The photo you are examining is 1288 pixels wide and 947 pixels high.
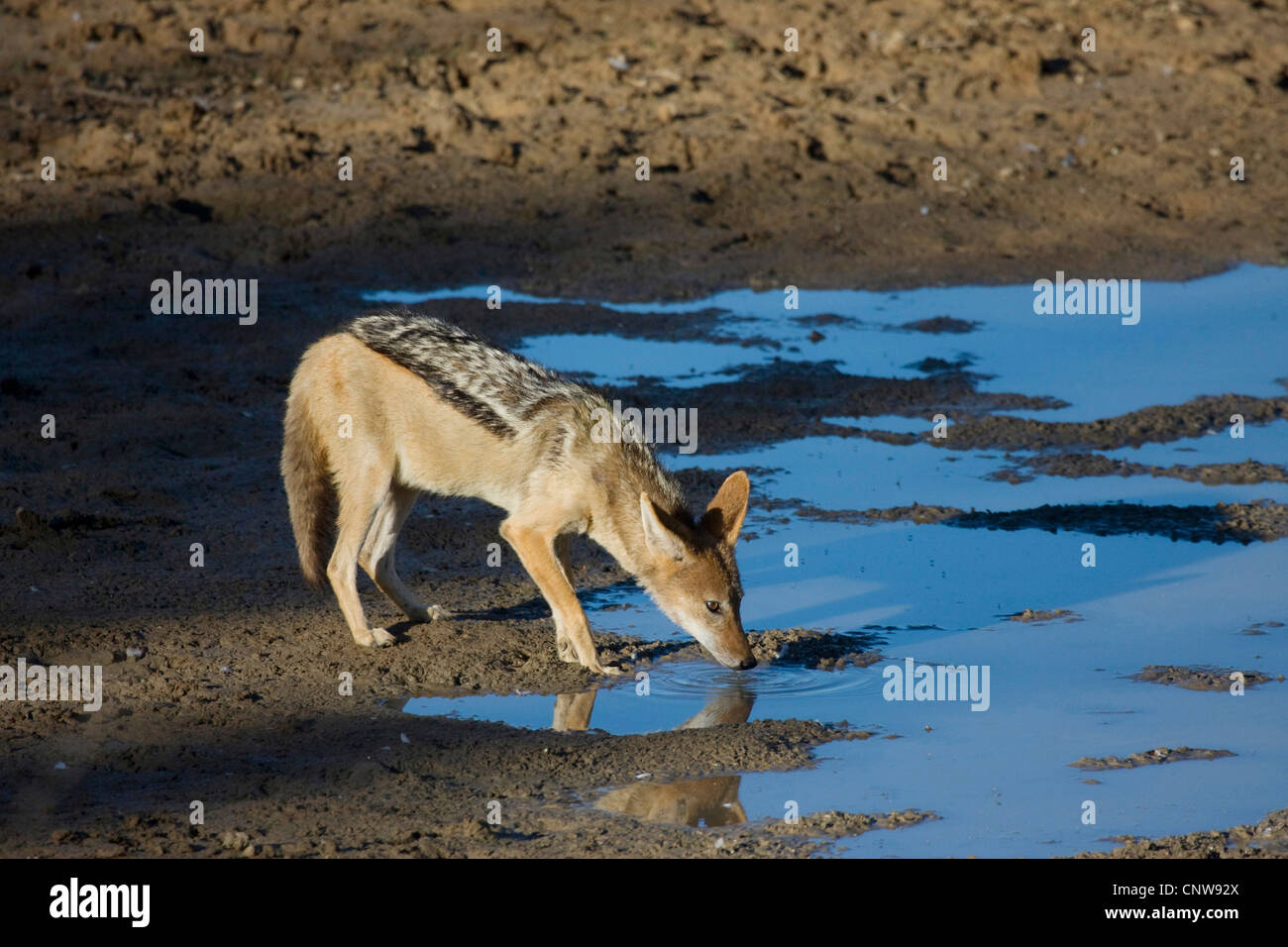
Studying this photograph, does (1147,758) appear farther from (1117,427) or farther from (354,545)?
(1117,427)

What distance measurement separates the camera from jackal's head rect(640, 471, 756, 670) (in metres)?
7.86

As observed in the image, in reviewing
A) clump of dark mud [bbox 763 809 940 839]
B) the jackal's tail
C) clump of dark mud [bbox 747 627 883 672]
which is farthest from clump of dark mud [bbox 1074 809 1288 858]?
the jackal's tail

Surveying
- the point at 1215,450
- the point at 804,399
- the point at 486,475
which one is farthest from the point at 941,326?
the point at 486,475

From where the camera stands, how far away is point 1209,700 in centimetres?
762

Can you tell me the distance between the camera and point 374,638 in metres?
8.23

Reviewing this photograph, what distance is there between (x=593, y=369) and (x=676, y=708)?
612cm

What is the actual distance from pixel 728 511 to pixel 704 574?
0.44 m

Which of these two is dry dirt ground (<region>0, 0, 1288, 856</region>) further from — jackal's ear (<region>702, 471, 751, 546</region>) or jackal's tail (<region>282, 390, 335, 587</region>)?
jackal's ear (<region>702, 471, 751, 546</region>)

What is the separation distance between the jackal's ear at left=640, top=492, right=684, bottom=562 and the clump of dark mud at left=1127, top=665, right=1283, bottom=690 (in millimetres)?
2409

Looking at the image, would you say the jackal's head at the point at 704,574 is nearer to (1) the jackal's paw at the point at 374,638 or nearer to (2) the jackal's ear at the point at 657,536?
(2) the jackal's ear at the point at 657,536

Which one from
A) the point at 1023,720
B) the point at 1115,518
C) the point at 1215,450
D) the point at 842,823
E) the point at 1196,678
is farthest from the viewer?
the point at 1215,450

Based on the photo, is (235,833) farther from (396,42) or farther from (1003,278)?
(396,42)

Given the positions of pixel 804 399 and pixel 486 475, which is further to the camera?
pixel 804 399

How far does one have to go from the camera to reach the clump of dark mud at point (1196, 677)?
7801mm
